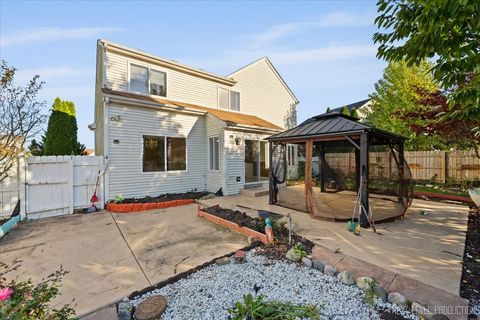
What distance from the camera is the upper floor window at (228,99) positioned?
10.9 meters

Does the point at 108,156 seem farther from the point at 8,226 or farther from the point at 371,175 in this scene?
the point at 371,175

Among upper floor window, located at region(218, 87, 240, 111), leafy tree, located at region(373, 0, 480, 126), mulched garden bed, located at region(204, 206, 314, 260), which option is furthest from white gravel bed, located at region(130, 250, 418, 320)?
upper floor window, located at region(218, 87, 240, 111)

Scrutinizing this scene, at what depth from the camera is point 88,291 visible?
2699 mm

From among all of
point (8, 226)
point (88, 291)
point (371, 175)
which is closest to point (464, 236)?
point (371, 175)

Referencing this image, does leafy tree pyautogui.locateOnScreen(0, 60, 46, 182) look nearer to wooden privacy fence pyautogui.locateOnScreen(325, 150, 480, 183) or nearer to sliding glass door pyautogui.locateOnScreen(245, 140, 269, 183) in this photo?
sliding glass door pyautogui.locateOnScreen(245, 140, 269, 183)

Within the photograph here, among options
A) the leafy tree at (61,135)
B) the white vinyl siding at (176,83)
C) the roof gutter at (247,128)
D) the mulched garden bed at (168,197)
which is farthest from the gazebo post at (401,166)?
the leafy tree at (61,135)

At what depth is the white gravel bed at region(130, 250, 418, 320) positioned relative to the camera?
231cm

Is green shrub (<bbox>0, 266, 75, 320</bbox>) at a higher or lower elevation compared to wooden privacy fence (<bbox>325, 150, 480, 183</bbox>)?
lower

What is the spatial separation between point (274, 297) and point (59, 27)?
30.0 ft

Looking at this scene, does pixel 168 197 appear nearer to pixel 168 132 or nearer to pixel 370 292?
pixel 168 132

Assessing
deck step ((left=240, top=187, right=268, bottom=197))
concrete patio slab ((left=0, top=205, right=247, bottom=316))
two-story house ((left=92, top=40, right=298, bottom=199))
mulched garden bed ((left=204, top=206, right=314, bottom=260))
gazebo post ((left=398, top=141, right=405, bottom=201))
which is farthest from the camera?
deck step ((left=240, top=187, right=268, bottom=197))

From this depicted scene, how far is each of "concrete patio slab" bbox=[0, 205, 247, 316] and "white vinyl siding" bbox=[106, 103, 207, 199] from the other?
160cm

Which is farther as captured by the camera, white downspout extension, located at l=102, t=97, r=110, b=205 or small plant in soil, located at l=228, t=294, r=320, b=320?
white downspout extension, located at l=102, t=97, r=110, b=205

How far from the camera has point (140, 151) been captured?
7520 millimetres
